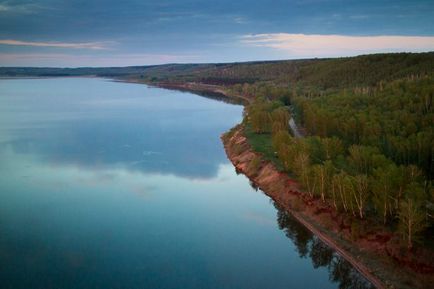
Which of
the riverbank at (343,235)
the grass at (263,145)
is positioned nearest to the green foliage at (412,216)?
the riverbank at (343,235)

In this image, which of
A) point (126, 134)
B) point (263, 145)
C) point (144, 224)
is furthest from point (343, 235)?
point (126, 134)

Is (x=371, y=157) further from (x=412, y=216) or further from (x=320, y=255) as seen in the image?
(x=412, y=216)

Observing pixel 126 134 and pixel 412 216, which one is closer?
pixel 412 216

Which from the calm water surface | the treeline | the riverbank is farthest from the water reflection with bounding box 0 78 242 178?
the treeline

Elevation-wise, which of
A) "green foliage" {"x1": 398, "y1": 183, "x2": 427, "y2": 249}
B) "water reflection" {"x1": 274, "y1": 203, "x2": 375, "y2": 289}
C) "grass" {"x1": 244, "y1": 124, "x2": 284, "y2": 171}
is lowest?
"water reflection" {"x1": 274, "y1": 203, "x2": 375, "y2": 289}

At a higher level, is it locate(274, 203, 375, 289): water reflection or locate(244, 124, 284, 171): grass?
locate(244, 124, 284, 171): grass

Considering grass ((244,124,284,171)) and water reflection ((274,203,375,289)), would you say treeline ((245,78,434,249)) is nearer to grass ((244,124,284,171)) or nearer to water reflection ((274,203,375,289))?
grass ((244,124,284,171))
